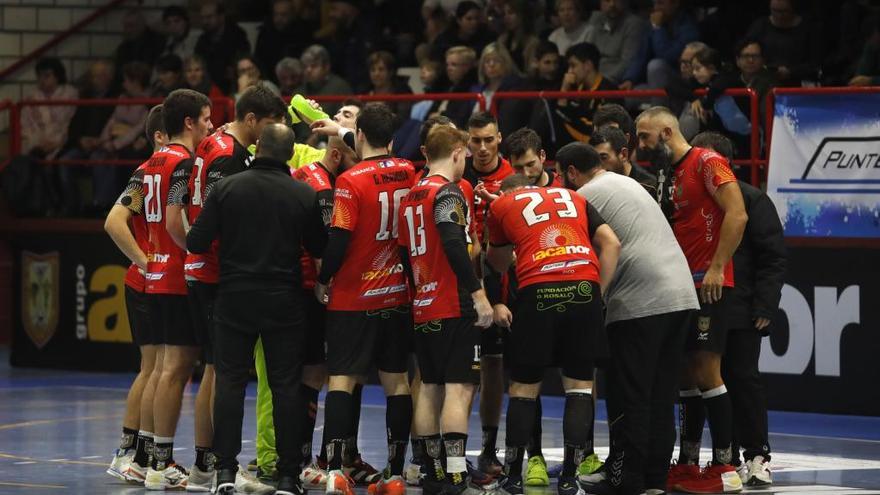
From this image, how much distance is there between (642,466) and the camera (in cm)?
941

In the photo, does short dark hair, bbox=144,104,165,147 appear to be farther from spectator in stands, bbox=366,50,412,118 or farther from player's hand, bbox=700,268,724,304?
spectator in stands, bbox=366,50,412,118

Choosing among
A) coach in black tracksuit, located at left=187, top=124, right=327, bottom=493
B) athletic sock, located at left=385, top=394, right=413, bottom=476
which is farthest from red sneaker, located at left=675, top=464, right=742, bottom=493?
coach in black tracksuit, located at left=187, top=124, right=327, bottom=493

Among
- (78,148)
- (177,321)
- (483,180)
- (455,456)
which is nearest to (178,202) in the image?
(177,321)

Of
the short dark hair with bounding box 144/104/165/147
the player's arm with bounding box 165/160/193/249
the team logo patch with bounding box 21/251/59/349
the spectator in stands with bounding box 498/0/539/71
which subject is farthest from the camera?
the team logo patch with bounding box 21/251/59/349

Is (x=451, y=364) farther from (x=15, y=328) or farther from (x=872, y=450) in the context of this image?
(x=15, y=328)

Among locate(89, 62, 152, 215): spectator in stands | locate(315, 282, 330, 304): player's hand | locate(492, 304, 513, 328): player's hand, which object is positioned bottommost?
locate(492, 304, 513, 328): player's hand

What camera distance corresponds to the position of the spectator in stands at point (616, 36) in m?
15.8

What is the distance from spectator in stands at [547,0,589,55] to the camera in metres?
16.3

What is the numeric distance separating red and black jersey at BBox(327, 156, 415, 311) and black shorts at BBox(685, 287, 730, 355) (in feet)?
6.20

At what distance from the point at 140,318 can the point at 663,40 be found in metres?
6.68

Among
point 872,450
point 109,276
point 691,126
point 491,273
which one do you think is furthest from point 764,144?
point 109,276

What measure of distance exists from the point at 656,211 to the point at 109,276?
912 cm

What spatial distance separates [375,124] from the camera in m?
9.73

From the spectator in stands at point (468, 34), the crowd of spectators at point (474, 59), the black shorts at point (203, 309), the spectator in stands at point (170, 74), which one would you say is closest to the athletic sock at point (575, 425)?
the black shorts at point (203, 309)
